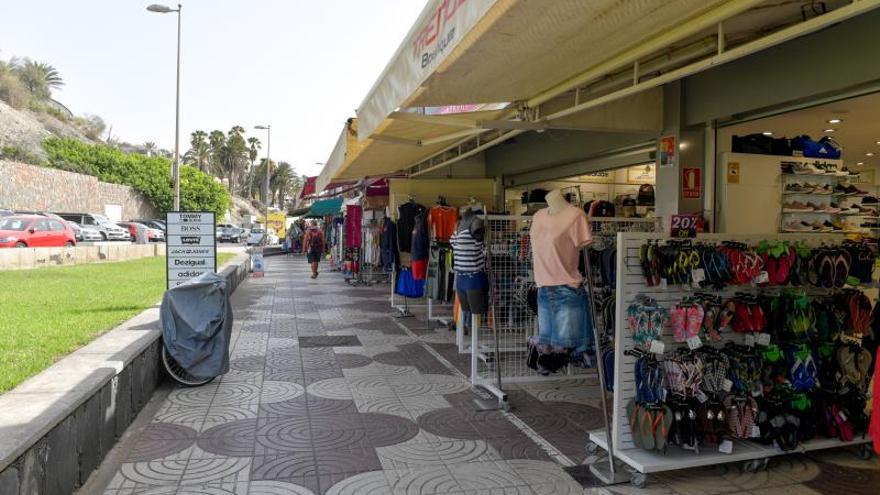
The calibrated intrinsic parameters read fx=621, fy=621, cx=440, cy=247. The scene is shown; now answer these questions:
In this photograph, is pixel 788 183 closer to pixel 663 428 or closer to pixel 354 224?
pixel 663 428

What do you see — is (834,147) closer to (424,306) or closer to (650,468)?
(650,468)

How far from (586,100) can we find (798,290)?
2.32 meters

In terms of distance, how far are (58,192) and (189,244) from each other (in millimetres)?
39472

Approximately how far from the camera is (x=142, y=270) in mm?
15492

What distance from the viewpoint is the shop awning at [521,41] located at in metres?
3.32

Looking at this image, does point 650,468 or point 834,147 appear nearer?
point 650,468

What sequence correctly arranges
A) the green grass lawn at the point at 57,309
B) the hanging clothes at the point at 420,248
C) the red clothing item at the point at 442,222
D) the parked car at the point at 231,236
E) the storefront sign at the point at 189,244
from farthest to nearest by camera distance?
the parked car at the point at 231,236 < the hanging clothes at the point at 420,248 < the red clothing item at the point at 442,222 < the storefront sign at the point at 189,244 < the green grass lawn at the point at 57,309

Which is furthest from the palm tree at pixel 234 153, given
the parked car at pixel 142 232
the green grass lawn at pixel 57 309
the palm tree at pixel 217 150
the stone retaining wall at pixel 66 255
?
the green grass lawn at pixel 57 309

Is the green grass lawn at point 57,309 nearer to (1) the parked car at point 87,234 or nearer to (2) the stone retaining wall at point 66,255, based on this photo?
(2) the stone retaining wall at point 66,255

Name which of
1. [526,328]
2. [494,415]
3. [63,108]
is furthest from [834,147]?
[63,108]

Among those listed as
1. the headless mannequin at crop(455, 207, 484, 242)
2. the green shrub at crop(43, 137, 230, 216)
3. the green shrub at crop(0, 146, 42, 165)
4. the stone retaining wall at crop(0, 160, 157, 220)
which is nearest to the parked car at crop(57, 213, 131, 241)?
the stone retaining wall at crop(0, 160, 157, 220)

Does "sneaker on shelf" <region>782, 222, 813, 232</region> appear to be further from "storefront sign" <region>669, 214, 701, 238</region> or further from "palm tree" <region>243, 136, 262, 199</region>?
"palm tree" <region>243, 136, 262, 199</region>

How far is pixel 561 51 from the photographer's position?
4055mm

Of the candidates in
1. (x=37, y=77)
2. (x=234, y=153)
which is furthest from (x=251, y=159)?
(x=37, y=77)
